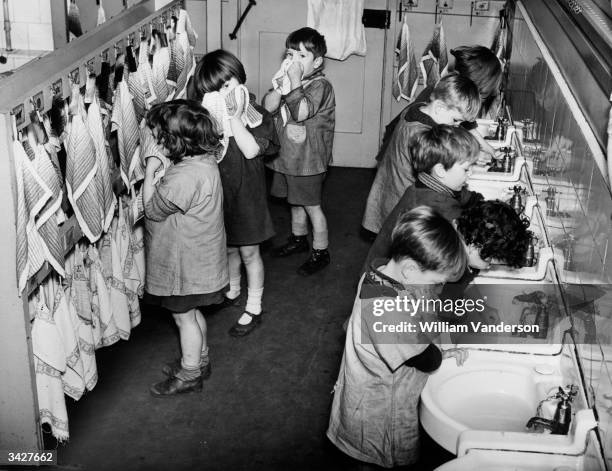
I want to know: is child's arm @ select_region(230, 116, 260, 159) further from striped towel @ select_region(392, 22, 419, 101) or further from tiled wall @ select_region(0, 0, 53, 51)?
striped towel @ select_region(392, 22, 419, 101)

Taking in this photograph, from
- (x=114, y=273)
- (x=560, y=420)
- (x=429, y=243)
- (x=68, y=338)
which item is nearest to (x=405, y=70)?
(x=114, y=273)

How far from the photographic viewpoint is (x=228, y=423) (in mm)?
3525

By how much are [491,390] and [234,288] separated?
7.05 ft

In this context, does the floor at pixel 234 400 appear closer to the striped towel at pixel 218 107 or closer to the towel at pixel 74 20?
the striped towel at pixel 218 107

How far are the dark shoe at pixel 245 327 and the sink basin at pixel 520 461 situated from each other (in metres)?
2.25

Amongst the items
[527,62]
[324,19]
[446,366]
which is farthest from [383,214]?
[324,19]

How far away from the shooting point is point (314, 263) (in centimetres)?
502

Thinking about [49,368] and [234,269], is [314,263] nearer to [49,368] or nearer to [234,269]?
[234,269]

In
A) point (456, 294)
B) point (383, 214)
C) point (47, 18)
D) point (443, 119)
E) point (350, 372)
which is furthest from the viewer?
point (47, 18)

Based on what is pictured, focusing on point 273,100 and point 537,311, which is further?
point 273,100

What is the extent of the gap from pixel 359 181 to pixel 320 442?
11.1ft

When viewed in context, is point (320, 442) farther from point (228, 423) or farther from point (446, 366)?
point (446, 366)

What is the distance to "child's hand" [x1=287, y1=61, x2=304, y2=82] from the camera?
443 cm

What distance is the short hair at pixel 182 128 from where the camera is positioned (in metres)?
3.30
